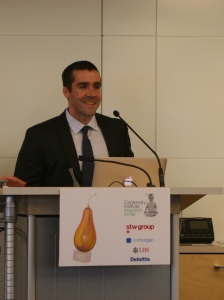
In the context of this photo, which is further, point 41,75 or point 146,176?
point 41,75

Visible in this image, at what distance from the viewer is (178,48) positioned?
5020mm

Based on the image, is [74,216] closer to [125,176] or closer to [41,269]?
[41,269]

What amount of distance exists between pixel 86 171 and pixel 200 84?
4.67ft

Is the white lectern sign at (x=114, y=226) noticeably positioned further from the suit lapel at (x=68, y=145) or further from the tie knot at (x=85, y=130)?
the tie knot at (x=85, y=130)

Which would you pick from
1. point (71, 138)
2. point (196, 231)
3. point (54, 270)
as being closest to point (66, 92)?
point (71, 138)

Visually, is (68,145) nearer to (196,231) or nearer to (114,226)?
(196,231)

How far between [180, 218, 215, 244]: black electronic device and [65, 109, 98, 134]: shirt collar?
2.92 feet

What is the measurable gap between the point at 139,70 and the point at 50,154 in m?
1.19

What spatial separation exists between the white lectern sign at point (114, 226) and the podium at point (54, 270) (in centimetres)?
11

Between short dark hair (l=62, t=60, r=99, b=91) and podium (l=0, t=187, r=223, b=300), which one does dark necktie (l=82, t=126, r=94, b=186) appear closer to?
short dark hair (l=62, t=60, r=99, b=91)

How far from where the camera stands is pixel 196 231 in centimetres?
457

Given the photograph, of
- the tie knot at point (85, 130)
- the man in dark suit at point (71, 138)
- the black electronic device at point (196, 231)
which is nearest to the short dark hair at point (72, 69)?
the man in dark suit at point (71, 138)

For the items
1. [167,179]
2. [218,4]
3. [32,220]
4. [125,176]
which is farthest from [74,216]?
[218,4]

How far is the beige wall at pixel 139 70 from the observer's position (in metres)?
4.97
